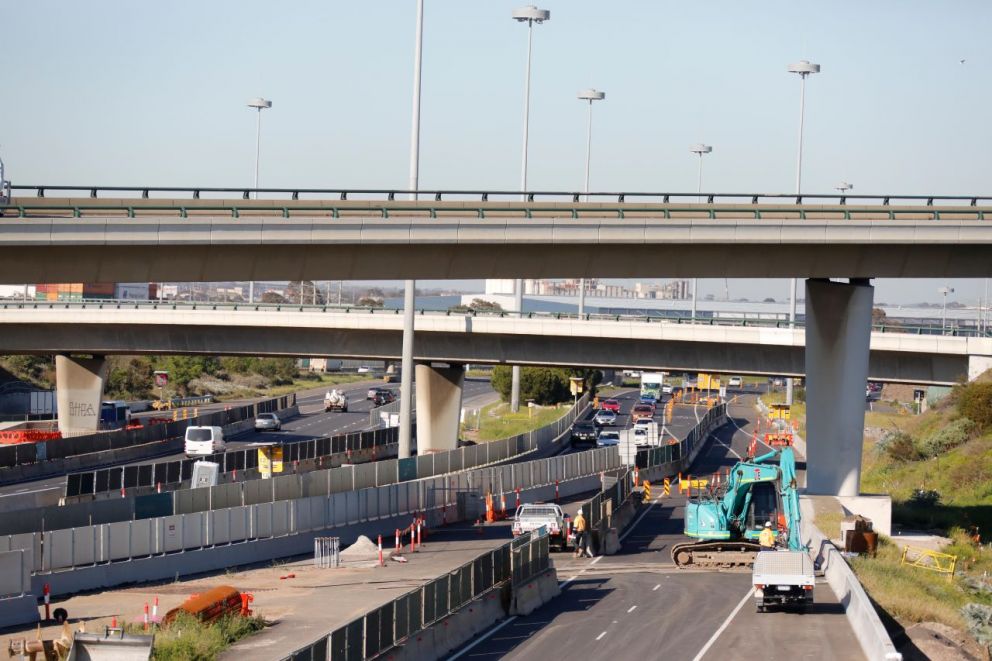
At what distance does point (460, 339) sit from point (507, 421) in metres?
29.1

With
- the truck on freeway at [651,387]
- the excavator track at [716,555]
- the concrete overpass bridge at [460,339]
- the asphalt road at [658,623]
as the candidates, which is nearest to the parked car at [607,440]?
the concrete overpass bridge at [460,339]

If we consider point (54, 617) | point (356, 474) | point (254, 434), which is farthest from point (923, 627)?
point (254, 434)

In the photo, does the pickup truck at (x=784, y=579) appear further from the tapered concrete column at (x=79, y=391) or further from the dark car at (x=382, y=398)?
the dark car at (x=382, y=398)

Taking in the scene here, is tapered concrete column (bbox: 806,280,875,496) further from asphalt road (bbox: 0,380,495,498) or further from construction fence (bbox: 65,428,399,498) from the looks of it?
asphalt road (bbox: 0,380,495,498)

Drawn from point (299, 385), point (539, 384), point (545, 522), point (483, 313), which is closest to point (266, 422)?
point (539, 384)

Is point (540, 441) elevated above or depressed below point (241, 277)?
below

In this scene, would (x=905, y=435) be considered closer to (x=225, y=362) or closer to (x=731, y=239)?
(x=731, y=239)

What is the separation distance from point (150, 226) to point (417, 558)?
12.5m

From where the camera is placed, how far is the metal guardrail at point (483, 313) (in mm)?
61062

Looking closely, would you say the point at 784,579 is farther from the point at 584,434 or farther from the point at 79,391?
the point at 79,391

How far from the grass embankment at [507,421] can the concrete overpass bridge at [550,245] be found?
4428 centimetres

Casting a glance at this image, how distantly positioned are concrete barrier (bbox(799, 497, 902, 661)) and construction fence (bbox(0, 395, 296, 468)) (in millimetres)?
38042

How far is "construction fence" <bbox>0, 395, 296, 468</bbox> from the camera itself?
63406mm

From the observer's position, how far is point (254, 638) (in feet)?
86.9
